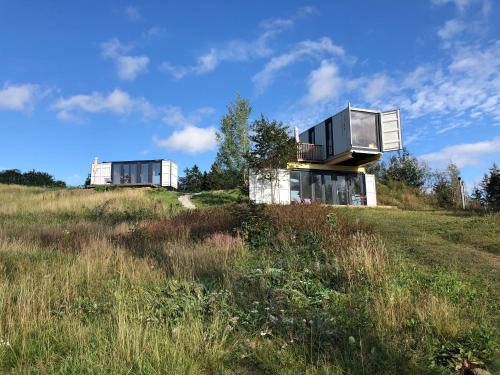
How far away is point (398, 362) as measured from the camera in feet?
12.7

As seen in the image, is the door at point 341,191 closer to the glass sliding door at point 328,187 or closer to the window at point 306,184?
the glass sliding door at point 328,187

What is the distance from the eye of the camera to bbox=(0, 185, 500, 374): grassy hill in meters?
3.89

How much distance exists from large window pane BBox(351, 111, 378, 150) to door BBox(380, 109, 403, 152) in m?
0.49

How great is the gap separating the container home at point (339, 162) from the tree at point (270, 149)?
0.97 meters

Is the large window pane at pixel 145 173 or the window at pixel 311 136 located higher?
the window at pixel 311 136

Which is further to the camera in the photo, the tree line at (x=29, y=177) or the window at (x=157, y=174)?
the tree line at (x=29, y=177)

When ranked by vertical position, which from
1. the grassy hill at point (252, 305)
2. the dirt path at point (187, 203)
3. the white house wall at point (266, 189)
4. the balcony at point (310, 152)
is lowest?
the grassy hill at point (252, 305)

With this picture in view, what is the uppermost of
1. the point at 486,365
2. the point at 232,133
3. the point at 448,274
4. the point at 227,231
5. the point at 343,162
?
the point at 232,133

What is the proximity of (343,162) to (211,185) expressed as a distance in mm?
21703

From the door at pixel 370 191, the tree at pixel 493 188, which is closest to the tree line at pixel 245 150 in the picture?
the door at pixel 370 191

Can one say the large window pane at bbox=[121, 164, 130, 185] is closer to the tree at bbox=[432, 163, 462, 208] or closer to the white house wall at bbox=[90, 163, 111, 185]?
the white house wall at bbox=[90, 163, 111, 185]

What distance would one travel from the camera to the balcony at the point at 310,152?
27.6 m

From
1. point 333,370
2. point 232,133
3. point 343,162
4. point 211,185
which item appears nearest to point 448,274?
point 333,370

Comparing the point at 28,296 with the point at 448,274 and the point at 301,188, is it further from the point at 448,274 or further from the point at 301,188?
the point at 301,188
